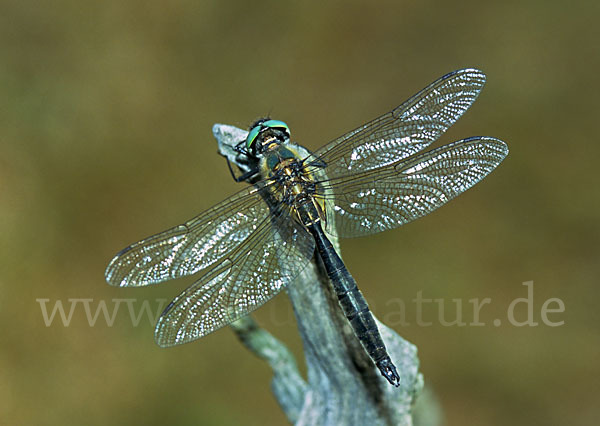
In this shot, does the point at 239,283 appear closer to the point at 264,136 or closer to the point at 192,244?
the point at 192,244

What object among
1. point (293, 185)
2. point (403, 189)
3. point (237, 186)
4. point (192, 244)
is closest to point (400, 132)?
point (403, 189)

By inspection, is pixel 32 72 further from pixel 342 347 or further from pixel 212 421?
pixel 342 347

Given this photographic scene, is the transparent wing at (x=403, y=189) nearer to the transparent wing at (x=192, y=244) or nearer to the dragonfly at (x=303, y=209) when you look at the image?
the dragonfly at (x=303, y=209)

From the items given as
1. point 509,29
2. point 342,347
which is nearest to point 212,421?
point 342,347

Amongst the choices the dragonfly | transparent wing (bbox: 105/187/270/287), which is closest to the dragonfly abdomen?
the dragonfly

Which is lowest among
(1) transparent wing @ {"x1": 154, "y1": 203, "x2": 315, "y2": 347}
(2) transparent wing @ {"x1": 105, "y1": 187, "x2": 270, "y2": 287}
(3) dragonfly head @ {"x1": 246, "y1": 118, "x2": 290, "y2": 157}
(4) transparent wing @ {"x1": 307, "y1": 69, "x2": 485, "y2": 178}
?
(1) transparent wing @ {"x1": 154, "y1": 203, "x2": 315, "y2": 347}

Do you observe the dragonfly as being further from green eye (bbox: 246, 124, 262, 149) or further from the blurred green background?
the blurred green background
